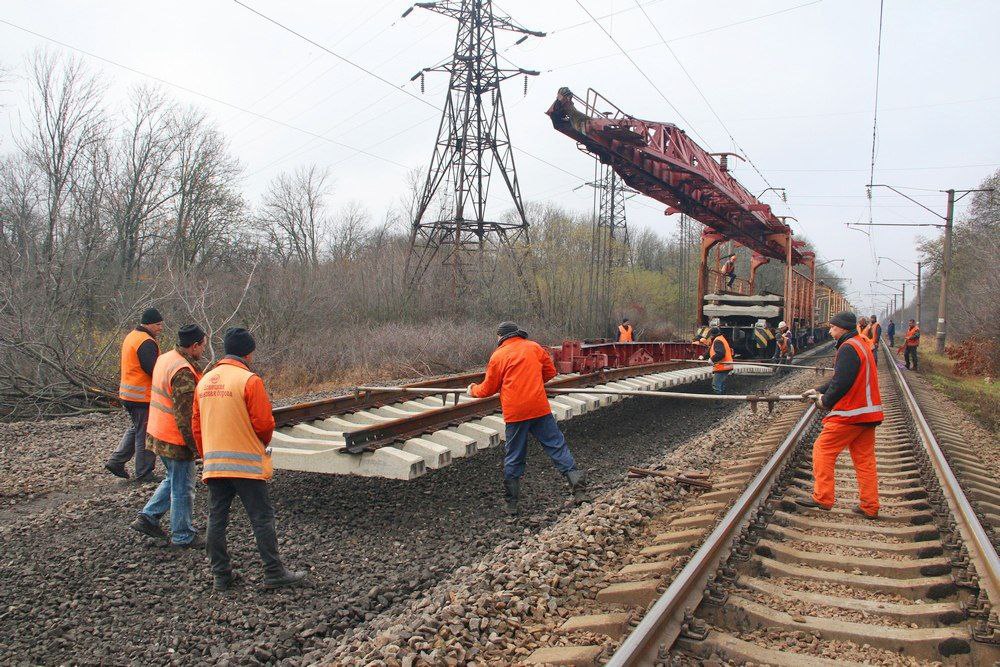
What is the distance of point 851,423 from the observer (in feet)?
16.2

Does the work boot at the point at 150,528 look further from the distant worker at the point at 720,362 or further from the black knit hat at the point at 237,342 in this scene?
the distant worker at the point at 720,362

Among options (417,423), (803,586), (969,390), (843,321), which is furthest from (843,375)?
(969,390)

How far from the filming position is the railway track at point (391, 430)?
5.07 meters

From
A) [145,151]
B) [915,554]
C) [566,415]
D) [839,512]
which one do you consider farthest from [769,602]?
[145,151]

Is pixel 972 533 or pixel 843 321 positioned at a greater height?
pixel 843 321

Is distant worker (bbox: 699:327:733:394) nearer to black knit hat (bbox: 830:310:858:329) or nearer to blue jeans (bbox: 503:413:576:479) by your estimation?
black knit hat (bbox: 830:310:858:329)

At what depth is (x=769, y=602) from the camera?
3297 millimetres

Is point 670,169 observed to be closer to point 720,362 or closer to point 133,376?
point 720,362

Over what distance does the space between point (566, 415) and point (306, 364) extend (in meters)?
11.3

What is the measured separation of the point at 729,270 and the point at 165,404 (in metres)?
16.9

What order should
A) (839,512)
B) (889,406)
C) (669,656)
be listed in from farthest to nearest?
(889,406) < (839,512) < (669,656)

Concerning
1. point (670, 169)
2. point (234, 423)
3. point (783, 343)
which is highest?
point (670, 169)

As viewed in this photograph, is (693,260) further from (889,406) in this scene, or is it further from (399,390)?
(399,390)

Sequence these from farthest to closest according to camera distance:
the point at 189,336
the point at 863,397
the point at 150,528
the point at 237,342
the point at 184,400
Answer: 1. the point at 863,397
2. the point at 189,336
3. the point at 150,528
4. the point at 184,400
5. the point at 237,342
